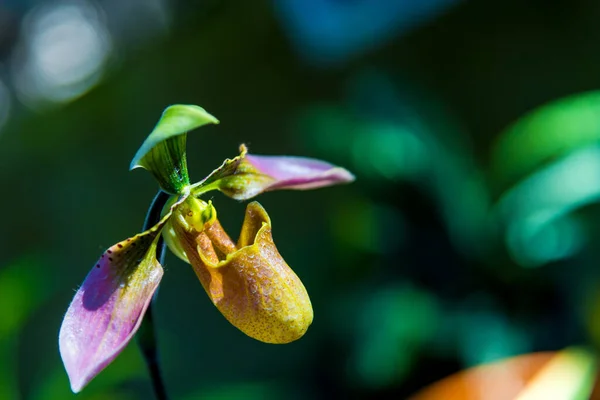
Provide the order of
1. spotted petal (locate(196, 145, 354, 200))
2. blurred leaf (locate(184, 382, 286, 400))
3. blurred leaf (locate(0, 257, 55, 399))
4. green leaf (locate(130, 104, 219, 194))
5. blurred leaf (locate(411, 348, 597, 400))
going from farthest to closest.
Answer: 1. blurred leaf (locate(184, 382, 286, 400))
2. blurred leaf (locate(0, 257, 55, 399))
3. blurred leaf (locate(411, 348, 597, 400))
4. spotted petal (locate(196, 145, 354, 200))
5. green leaf (locate(130, 104, 219, 194))

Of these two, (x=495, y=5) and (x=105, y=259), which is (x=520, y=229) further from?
(x=105, y=259)

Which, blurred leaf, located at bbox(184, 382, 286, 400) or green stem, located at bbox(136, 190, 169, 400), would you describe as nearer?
green stem, located at bbox(136, 190, 169, 400)

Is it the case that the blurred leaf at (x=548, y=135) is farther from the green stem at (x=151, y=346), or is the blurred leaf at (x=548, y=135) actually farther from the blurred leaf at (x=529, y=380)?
the green stem at (x=151, y=346)

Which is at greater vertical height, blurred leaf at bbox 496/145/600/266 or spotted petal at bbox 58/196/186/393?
spotted petal at bbox 58/196/186/393

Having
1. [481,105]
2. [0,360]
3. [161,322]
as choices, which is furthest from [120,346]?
[161,322]

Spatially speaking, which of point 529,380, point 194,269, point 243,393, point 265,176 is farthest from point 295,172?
point 243,393

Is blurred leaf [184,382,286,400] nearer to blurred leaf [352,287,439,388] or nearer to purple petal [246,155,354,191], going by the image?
A: blurred leaf [352,287,439,388]

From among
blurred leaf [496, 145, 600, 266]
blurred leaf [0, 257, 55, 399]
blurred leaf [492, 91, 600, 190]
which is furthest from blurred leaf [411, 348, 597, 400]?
blurred leaf [0, 257, 55, 399]

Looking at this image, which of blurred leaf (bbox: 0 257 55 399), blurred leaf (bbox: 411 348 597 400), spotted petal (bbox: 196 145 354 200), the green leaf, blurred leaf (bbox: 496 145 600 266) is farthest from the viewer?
blurred leaf (bbox: 0 257 55 399)
